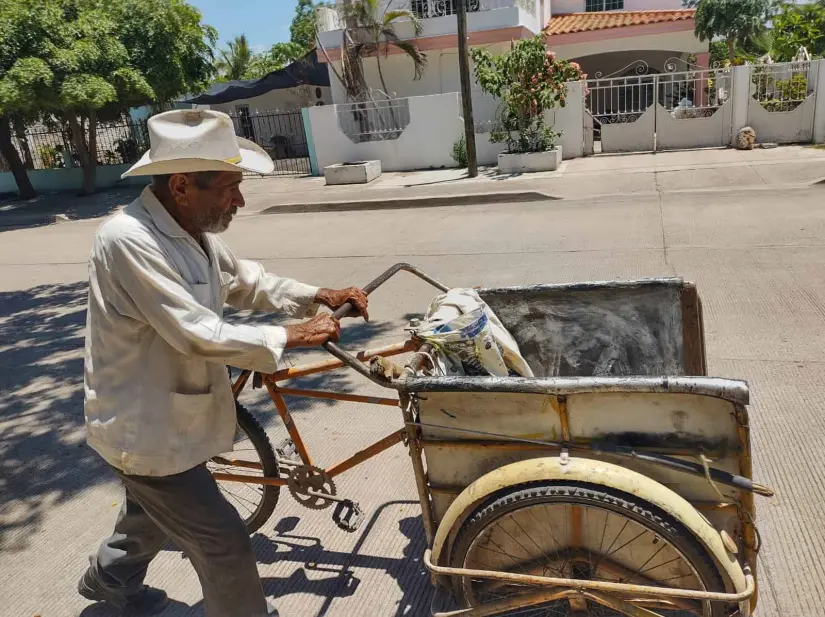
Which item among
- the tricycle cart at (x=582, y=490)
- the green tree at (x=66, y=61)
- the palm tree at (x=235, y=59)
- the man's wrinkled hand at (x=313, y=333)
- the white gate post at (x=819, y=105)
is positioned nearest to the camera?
the tricycle cart at (x=582, y=490)

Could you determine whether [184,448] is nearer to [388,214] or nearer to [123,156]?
[388,214]

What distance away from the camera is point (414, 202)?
38.6ft

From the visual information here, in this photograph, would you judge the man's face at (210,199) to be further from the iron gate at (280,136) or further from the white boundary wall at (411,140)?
the iron gate at (280,136)

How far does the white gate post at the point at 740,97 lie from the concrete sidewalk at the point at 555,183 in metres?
0.72

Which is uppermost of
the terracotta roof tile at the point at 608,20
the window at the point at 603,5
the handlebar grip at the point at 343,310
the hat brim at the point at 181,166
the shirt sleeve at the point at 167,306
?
the window at the point at 603,5

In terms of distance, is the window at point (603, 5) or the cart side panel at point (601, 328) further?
the window at point (603, 5)

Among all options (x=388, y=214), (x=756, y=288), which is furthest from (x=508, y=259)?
(x=388, y=214)

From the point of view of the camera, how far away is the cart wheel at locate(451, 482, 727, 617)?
1835 millimetres

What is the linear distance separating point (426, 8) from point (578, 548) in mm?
17824

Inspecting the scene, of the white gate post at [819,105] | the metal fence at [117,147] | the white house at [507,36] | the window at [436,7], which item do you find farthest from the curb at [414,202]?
the window at [436,7]

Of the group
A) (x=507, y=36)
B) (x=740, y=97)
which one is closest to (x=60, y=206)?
(x=507, y=36)

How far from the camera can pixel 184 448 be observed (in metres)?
2.08

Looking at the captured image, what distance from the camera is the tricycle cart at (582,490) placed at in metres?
1.83

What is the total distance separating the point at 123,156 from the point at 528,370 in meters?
19.6
